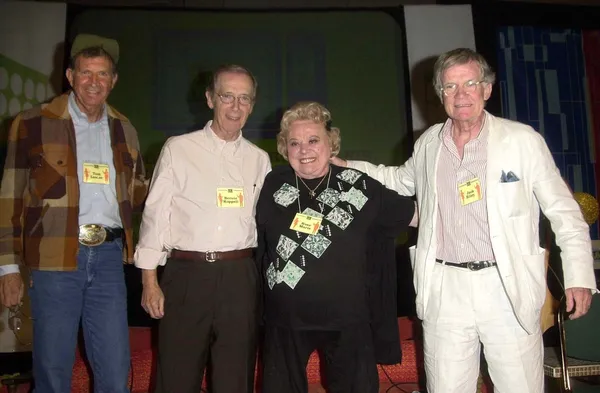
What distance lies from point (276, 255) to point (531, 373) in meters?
1.05

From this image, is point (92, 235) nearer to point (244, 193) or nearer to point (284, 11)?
point (244, 193)

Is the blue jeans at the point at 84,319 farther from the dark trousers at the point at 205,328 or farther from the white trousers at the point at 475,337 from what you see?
the white trousers at the point at 475,337

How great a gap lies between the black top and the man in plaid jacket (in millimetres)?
626

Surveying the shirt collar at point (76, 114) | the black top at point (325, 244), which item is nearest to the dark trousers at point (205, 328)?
the black top at point (325, 244)

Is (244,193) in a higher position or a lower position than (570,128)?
lower

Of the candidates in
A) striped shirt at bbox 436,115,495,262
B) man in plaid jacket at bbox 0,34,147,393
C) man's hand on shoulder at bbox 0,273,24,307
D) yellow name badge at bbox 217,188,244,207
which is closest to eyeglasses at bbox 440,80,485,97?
striped shirt at bbox 436,115,495,262

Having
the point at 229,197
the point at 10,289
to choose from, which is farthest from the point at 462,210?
the point at 10,289

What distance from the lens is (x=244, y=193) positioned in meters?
2.04

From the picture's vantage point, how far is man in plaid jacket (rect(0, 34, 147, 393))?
186cm

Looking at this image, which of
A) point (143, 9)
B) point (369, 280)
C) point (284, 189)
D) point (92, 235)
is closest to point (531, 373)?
point (369, 280)

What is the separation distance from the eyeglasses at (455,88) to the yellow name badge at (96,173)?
1.43 metres

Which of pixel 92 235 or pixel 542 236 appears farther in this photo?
pixel 542 236

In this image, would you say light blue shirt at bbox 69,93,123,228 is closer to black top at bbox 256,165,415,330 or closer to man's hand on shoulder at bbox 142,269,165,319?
man's hand on shoulder at bbox 142,269,165,319

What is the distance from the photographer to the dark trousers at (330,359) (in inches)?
72.3
